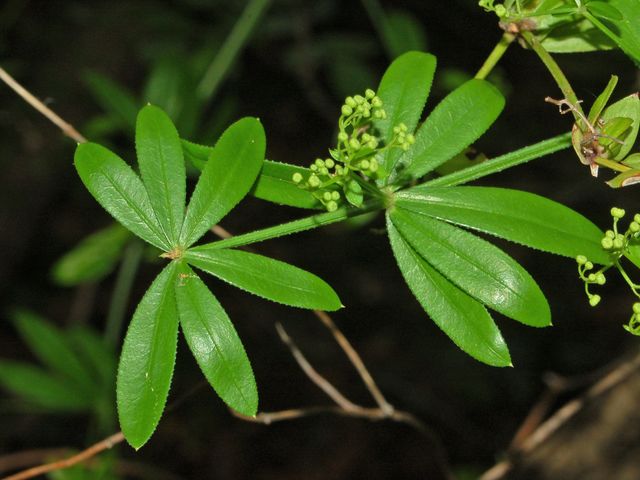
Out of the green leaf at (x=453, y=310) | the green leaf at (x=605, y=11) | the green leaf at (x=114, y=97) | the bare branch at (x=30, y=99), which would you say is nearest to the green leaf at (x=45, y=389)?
the green leaf at (x=114, y=97)

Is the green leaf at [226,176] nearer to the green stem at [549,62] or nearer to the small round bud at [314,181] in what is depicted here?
A: the small round bud at [314,181]

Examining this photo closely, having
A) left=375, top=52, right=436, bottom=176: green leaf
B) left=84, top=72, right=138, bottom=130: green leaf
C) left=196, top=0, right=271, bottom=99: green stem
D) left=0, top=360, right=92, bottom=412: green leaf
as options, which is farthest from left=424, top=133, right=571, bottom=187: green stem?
left=0, top=360, right=92, bottom=412: green leaf

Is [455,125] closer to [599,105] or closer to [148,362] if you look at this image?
[599,105]

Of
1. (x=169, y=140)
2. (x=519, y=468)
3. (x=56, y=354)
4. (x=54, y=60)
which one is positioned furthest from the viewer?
(x=54, y=60)

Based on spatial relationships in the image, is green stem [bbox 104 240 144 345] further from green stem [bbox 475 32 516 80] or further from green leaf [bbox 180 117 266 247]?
green stem [bbox 475 32 516 80]

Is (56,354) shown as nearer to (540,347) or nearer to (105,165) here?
(105,165)

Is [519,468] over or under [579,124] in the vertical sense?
under

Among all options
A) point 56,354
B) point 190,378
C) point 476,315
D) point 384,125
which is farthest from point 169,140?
point 190,378
